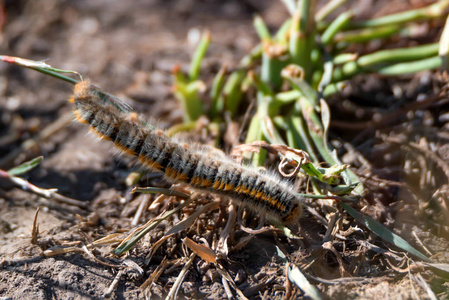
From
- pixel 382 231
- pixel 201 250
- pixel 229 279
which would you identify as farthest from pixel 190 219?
pixel 382 231

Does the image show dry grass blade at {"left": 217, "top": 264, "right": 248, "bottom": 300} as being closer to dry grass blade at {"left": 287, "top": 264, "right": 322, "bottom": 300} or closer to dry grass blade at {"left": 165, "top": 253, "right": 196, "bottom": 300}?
dry grass blade at {"left": 165, "top": 253, "right": 196, "bottom": 300}

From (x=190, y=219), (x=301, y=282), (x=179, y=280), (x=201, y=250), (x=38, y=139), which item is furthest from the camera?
(x=38, y=139)

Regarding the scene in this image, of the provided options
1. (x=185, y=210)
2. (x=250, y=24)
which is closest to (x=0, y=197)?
(x=185, y=210)

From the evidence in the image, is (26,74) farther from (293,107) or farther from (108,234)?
(293,107)

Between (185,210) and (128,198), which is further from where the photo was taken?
(128,198)

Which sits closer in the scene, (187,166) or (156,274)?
(156,274)

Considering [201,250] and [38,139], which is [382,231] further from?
[38,139]
